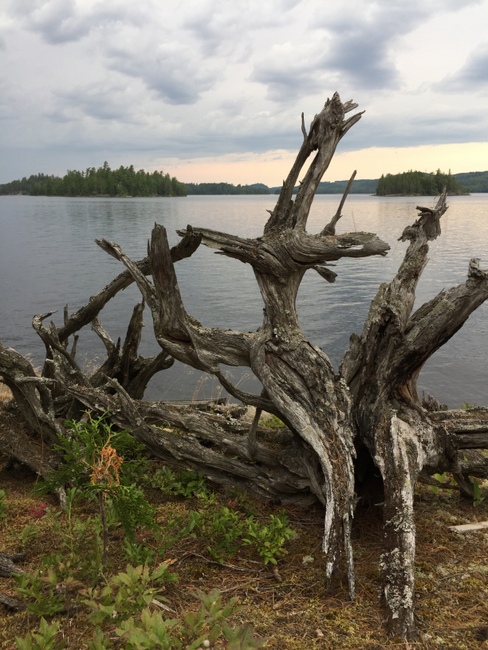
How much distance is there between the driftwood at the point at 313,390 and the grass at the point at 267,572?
28 centimetres

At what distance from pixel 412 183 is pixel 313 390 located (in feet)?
489

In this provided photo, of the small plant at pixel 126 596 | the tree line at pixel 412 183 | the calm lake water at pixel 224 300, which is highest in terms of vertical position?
the tree line at pixel 412 183

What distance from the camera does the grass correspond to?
3.53 m

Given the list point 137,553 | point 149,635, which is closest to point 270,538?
point 137,553

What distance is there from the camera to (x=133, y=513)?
12.6 ft

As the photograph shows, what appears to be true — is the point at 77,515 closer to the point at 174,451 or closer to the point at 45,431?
the point at 174,451

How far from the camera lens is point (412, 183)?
470 ft

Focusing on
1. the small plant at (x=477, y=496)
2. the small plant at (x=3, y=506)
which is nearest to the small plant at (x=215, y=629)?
the small plant at (x=3, y=506)

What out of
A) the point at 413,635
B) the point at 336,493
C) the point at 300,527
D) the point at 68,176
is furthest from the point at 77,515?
the point at 68,176

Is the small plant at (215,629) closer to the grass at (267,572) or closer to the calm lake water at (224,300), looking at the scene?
the grass at (267,572)

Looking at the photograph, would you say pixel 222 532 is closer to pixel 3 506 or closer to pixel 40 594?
pixel 40 594

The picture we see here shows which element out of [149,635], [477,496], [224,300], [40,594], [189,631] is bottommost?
[224,300]

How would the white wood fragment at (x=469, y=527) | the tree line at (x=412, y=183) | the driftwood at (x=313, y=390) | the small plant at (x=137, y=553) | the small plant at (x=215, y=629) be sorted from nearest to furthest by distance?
1. the small plant at (x=215, y=629)
2. the small plant at (x=137, y=553)
3. the driftwood at (x=313, y=390)
4. the white wood fragment at (x=469, y=527)
5. the tree line at (x=412, y=183)

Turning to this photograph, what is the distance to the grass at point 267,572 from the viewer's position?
3531mm
